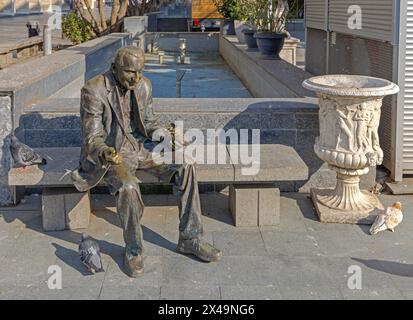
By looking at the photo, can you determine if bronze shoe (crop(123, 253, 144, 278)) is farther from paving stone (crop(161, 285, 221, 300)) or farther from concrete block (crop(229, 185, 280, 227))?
concrete block (crop(229, 185, 280, 227))

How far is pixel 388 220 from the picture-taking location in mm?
5512

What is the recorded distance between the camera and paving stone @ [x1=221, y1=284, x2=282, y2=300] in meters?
4.33

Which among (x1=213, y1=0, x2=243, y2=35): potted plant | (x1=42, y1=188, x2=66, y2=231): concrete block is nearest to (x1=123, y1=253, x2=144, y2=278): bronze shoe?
(x1=42, y1=188, x2=66, y2=231): concrete block

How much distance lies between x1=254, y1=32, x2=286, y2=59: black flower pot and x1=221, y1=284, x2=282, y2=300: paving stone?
927cm

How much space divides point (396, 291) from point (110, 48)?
10.3 meters

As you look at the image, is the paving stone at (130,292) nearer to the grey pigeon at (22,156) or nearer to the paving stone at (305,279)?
the paving stone at (305,279)

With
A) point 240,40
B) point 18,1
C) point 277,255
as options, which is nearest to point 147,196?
point 277,255

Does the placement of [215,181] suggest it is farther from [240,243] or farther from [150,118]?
[150,118]

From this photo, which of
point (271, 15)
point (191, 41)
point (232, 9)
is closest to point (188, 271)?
point (271, 15)

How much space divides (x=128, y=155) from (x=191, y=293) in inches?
50.3

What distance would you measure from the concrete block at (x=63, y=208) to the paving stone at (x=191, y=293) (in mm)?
1476

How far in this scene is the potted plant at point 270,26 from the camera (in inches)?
523

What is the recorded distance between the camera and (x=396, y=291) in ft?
14.5
